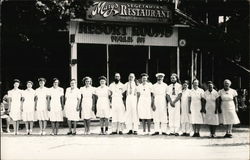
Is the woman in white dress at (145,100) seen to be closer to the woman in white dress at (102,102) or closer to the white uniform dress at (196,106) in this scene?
the woman in white dress at (102,102)

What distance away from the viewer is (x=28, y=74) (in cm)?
2053

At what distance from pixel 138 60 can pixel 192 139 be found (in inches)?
374

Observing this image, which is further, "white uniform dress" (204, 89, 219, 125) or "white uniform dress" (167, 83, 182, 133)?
"white uniform dress" (167, 83, 182, 133)

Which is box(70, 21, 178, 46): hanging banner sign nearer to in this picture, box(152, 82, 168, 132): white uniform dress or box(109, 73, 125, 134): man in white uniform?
box(109, 73, 125, 134): man in white uniform

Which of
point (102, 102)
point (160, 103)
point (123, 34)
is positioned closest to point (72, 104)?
point (102, 102)

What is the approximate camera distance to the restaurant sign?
19625 mm

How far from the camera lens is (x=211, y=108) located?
14406mm

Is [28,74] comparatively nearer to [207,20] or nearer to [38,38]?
[38,38]

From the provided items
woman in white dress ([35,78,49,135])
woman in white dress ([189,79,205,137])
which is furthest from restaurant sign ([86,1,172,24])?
woman in white dress ([189,79,205,137])

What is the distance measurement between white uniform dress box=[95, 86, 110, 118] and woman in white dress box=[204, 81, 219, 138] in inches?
116

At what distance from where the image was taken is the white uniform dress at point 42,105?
1503 centimetres

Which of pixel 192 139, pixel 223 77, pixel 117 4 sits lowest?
pixel 192 139

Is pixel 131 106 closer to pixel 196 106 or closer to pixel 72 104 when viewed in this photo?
→ pixel 72 104

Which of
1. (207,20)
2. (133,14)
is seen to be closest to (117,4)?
(133,14)
